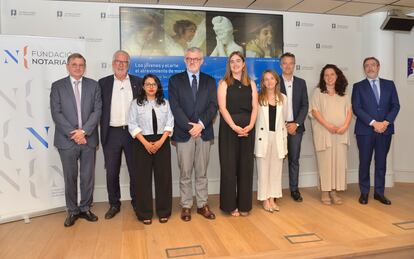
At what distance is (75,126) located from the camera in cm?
352

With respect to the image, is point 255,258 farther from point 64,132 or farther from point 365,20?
point 365,20

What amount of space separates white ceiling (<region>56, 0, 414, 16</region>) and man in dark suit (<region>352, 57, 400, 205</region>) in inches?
38.0

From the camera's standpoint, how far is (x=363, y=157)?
4.23 meters

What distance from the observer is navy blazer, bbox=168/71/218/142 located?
3.56m

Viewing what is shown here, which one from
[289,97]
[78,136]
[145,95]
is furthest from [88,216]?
[289,97]

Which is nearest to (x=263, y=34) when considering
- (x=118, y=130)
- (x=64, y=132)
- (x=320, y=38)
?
(x=320, y=38)

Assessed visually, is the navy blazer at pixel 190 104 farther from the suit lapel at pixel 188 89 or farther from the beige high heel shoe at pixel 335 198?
the beige high heel shoe at pixel 335 198

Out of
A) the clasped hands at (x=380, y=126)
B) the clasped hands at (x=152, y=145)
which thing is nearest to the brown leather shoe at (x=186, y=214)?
the clasped hands at (x=152, y=145)

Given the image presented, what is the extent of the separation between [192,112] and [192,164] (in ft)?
1.81

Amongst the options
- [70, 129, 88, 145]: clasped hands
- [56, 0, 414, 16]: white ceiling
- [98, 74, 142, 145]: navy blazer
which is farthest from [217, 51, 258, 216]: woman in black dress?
[70, 129, 88, 145]: clasped hands

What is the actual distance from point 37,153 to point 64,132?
562 millimetres

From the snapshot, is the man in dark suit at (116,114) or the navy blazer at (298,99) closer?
the man in dark suit at (116,114)

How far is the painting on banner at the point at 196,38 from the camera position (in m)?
4.44

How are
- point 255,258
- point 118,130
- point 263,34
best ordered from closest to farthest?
point 255,258, point 118,130, point 263,34
